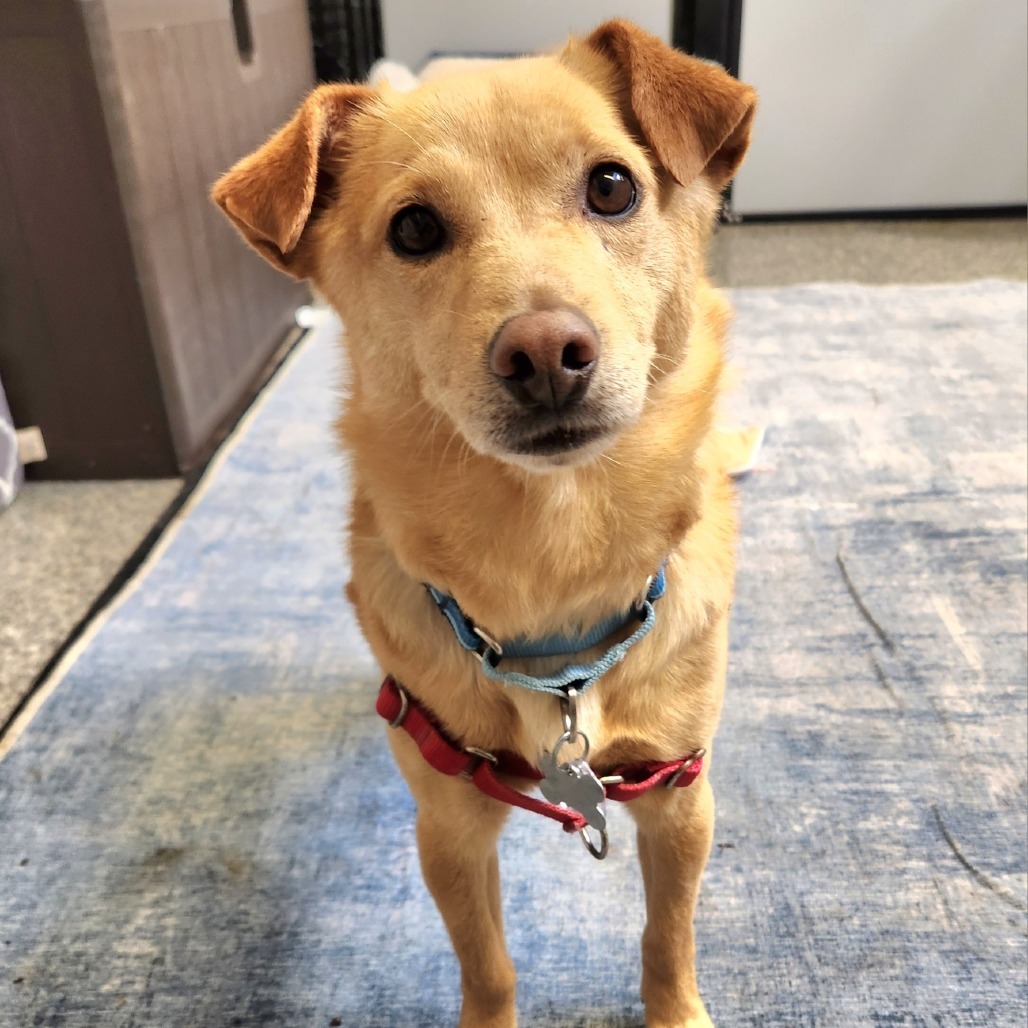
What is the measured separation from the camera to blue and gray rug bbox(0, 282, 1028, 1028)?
1.21m

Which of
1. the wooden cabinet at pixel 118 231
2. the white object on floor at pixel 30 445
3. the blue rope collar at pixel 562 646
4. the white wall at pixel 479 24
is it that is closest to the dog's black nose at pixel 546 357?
the blue rope collar at pixel 562 646

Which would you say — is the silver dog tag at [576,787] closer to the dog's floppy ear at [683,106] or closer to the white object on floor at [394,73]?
the dog's floppy ear at [683,106]

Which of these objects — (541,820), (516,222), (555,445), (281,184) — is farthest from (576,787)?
(281,184)

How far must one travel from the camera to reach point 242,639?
1854 mm

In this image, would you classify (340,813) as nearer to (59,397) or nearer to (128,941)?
(128,941)

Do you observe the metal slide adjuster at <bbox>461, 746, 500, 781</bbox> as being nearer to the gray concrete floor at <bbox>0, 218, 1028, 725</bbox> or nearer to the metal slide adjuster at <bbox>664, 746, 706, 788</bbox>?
the metal slide adjuster at <bbox>664, 746, 706, 788</bbox>

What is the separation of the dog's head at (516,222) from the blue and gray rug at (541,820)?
78cm

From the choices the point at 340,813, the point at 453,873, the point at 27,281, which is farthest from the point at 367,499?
the point at 27,281

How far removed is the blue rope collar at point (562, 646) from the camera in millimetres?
971

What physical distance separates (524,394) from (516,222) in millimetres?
212

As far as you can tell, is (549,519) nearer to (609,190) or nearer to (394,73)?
(609,190)

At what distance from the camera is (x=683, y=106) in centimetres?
97

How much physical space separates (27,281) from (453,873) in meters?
1.96

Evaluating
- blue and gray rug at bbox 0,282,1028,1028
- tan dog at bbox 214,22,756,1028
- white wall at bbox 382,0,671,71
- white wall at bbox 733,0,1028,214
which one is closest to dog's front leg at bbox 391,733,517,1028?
tan dog at bbox 214,22,756,1028
